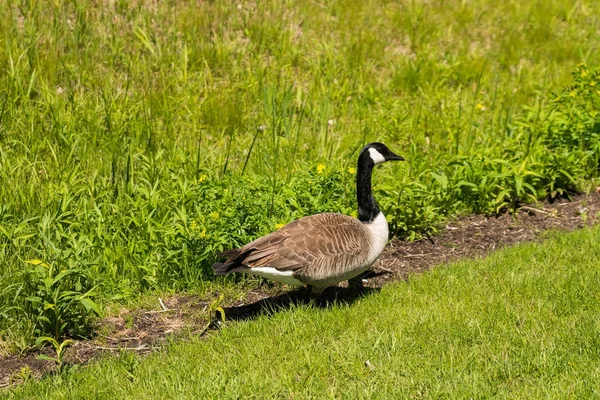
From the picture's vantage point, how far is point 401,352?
5184 millimetres

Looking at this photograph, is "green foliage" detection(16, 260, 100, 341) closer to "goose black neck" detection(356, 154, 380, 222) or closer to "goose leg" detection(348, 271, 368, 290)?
"goose leg" detection(348, 271, 368, 290)

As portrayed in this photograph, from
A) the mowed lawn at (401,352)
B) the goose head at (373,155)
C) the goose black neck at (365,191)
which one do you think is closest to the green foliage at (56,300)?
the mowed lawn at (401,352)

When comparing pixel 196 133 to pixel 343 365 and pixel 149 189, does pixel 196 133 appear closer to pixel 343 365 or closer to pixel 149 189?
pixel 149 189

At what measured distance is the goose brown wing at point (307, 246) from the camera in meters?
5.87

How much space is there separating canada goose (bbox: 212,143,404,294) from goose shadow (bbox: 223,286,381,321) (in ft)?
0.61

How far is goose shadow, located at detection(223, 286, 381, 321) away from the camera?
245 inches

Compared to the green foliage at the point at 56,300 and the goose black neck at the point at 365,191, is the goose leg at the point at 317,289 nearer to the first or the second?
the goose black neck at the point at 365,191

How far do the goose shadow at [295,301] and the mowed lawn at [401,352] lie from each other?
0.17 meters

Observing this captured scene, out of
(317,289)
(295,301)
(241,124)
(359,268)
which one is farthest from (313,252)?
(241,124)

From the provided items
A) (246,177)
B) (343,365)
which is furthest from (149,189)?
(343,365)

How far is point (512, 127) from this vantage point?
28.7ft

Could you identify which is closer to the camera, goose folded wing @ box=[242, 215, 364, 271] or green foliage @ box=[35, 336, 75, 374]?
green foliage @ box=[35, 336, 75, 374]

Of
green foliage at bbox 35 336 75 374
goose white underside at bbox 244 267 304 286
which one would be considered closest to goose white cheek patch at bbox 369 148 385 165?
goose white underside at bbox 244 267 304 286

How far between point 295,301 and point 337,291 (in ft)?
1.44
